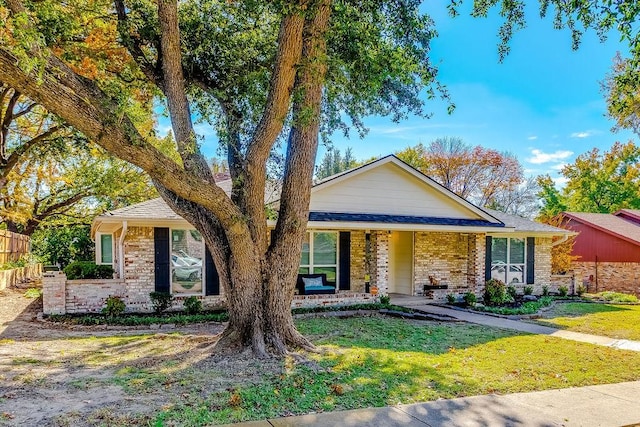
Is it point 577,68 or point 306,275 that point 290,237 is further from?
point 577,68

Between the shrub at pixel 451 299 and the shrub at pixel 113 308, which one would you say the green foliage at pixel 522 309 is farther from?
the shrub at pixel 113 308

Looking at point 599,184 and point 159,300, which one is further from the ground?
point 599,184

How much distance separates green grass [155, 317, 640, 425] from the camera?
5117 millimetres

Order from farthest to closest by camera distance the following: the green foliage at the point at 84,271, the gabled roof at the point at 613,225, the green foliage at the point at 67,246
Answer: the green foliage at the point at 67,246
the gabled roof at the point at 613,225
the green foliage at the point at 84,271

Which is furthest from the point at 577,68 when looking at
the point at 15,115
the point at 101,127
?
the point at 15,115

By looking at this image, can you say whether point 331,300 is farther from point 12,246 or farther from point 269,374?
point 12,246

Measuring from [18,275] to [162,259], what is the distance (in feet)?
41.3

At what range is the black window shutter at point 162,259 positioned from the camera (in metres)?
12.9

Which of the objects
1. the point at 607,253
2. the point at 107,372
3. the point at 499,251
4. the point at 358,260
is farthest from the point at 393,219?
the point at 607,253

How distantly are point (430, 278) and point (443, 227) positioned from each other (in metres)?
2.50

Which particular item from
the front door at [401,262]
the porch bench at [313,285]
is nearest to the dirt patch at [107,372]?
the porch bench at [313,285]

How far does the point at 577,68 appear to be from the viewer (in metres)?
17.1

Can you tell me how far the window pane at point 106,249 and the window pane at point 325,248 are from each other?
12159mm

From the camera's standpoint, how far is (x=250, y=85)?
29.3 ft
